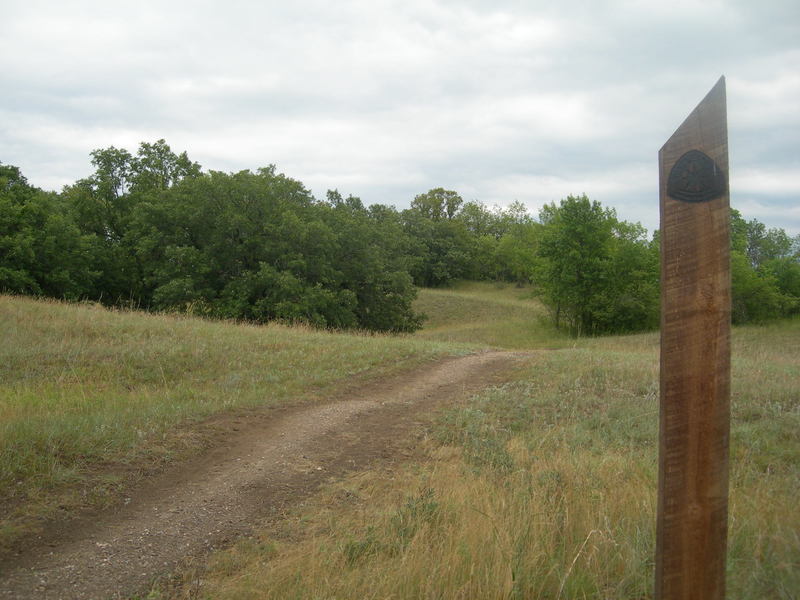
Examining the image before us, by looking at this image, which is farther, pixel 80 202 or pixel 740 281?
pixel 740 281

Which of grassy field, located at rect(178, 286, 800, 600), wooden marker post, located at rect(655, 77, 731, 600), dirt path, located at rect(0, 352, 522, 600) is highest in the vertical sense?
wooden marker post, located at rect(655, 77, 731, 600)

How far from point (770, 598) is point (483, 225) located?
92.8m

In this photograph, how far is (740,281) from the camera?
36.8 metres

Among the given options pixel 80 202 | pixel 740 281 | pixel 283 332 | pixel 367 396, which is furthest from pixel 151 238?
pixel 740 281

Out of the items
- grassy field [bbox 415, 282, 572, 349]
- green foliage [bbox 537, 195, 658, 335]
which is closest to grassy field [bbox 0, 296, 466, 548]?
grassy field [bbox 415, 282, 572, 349]

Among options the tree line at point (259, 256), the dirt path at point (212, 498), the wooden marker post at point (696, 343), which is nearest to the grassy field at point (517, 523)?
the dirt path at point (212, 498)

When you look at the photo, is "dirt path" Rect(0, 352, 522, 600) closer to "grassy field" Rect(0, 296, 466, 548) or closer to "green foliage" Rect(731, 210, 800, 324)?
"grassy field" Rect(0, 296, 466, 548)

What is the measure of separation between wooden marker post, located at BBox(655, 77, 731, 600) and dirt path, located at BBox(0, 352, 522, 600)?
3.49 meters

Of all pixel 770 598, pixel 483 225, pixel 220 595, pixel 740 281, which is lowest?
pixel 220 595

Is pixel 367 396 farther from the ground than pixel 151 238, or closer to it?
closer to it

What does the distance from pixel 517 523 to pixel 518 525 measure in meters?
0.03

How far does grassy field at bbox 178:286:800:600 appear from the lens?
291cm

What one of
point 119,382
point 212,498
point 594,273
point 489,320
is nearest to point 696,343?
point 212,498

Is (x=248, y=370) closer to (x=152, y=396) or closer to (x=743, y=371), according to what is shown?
(x=152, y=396)
